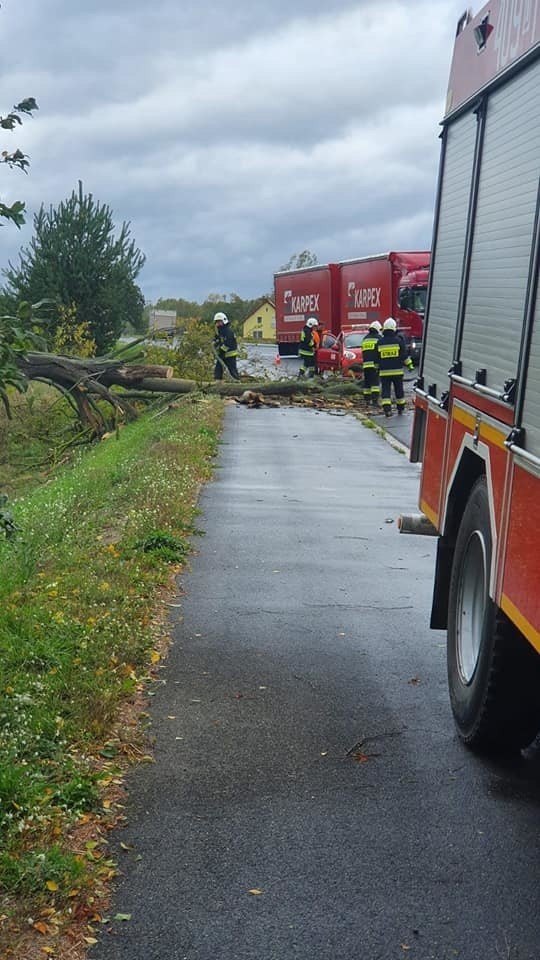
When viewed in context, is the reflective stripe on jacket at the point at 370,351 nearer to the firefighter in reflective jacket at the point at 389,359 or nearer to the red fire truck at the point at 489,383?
the firefighter in reflective jacket at the point at 389,359

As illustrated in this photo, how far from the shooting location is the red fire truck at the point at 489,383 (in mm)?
4344

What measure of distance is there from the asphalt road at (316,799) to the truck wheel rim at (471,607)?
382mm

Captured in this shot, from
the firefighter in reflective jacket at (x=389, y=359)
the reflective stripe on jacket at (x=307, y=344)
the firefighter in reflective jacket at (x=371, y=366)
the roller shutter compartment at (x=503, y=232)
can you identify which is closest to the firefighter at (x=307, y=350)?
the reflective stripe on jacket at (x=307, y=344)

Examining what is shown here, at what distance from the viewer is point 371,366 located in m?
A: 26.2

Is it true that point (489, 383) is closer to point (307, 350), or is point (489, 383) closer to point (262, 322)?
point (307, 350)

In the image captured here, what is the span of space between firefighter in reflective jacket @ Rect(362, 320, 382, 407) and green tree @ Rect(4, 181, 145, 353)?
40.0 ft

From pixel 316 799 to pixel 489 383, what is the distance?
1848mm

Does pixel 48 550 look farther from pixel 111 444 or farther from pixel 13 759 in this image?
pixel 111 444

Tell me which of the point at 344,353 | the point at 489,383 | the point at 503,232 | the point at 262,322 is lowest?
the point at 262,322

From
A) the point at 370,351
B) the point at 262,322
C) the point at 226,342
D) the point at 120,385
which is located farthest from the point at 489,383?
the point at 262,322

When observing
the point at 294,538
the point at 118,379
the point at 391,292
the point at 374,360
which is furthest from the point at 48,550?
the point at 391,292

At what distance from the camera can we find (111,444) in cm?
2119

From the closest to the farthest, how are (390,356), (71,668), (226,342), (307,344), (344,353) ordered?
(71,668) → (390,356) → (226,342) → (307,344) → (344,353)

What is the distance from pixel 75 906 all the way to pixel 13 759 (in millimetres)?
1222
